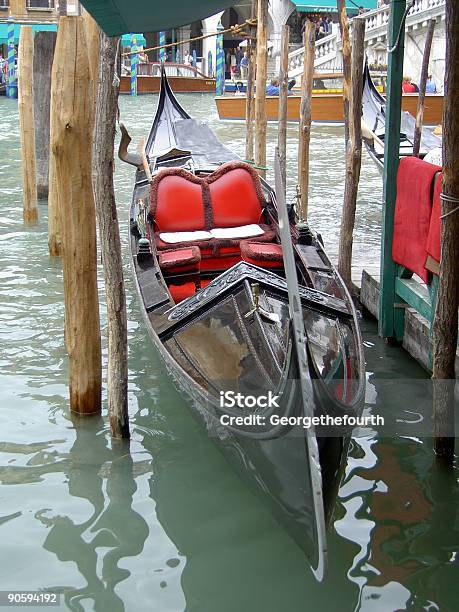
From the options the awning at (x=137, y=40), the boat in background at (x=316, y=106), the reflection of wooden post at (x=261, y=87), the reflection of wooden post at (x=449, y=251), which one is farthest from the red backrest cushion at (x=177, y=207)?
the awning at (x=137, y=40)

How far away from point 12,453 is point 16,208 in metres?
4.58

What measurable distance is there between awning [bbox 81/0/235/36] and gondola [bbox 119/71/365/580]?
2.37ft

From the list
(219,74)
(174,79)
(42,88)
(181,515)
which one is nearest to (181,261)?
(181,515)

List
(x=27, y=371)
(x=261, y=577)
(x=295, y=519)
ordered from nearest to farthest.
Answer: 1. (x=295, y=519)
2. (x=261, y=577)
3. (x=27, y=371)

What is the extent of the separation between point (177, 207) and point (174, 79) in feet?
57.5

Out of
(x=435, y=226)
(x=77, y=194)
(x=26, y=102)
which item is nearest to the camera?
(x=77, y=194)

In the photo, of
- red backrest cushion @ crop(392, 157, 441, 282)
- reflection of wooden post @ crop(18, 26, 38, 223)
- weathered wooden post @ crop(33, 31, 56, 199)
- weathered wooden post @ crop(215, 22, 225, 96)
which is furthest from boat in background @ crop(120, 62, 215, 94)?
red backrest cushion @ crop(392, 157, 441, 282)

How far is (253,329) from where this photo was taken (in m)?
2.81

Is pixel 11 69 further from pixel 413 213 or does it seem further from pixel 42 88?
pixel 413 213

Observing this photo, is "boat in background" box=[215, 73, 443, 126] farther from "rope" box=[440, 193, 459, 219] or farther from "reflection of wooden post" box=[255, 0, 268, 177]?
"rope" box=[440, 193, 459, 219]

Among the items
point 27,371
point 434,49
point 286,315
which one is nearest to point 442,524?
point 286,315

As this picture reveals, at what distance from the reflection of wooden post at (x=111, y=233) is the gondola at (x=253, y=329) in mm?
172

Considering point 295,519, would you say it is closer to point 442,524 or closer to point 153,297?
point 442,524

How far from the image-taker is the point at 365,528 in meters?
2.55
